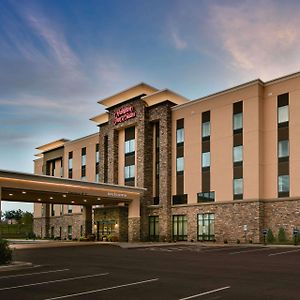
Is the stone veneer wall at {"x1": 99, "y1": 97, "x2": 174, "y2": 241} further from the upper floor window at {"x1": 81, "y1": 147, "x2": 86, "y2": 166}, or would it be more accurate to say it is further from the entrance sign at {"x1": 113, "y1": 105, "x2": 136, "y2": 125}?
the upper floor window at {"x1": 81, "y1": 147, "x2": 86, "y2": 166}

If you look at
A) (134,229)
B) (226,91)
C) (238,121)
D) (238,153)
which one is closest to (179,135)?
(226,91)

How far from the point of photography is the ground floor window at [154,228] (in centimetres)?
5425

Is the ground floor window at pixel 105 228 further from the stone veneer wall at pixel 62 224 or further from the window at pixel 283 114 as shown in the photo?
the window at pixel 283 114

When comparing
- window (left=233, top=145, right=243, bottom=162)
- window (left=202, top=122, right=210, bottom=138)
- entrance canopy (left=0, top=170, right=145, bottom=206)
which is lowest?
entrance canopy (left=0, top=170, right=145, bottom=206)

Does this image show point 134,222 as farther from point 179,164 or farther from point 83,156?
point 83,156

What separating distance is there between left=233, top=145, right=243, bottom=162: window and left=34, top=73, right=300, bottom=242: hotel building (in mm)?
107

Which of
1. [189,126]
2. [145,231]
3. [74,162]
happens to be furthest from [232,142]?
[74,162]

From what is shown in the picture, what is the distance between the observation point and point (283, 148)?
43.2m

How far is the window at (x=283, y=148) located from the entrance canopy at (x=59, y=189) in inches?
727

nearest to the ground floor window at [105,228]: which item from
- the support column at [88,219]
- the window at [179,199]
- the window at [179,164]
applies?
Answer: the support column at [88,219]

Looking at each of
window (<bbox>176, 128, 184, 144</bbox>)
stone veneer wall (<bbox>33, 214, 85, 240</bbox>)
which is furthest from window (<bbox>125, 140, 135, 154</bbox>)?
stone veneer wall (<bbox>33, 214, 85, 240</bbox>)

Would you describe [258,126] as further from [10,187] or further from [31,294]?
[31,294]

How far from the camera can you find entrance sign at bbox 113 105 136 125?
57.8 m

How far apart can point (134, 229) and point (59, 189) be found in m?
12.7
